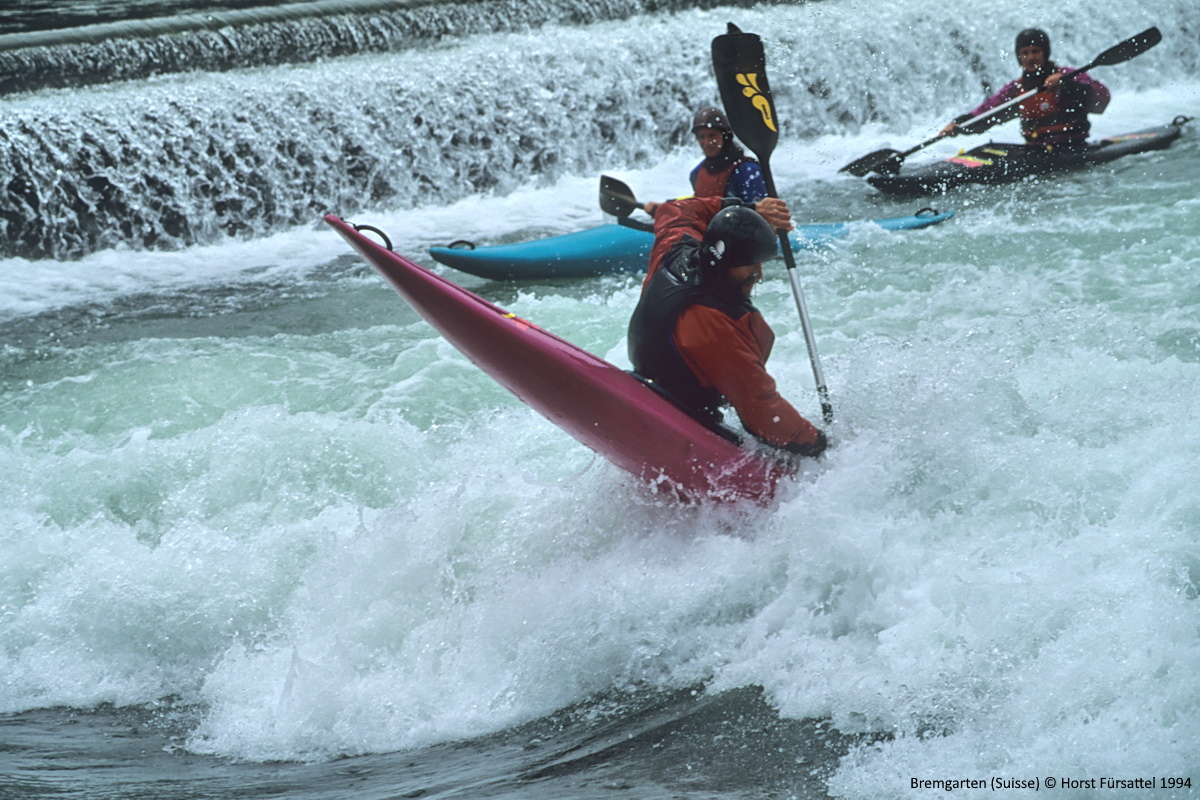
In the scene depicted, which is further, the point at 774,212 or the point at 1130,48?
the point at 1130,48

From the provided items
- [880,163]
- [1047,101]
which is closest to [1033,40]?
[1047,101]

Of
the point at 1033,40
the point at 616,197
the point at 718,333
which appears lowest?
the point at 718,333

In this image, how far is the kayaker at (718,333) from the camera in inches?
108

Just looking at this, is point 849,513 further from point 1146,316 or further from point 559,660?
point 1146,316

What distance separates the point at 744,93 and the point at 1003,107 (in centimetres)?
435

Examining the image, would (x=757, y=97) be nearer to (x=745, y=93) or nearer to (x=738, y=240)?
(x=745, y=93)

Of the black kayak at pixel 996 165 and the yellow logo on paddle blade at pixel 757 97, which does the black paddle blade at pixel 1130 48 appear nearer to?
the black kayak at pixel 996 165

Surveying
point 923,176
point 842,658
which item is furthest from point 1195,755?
point 923,176

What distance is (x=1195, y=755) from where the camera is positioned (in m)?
1.99

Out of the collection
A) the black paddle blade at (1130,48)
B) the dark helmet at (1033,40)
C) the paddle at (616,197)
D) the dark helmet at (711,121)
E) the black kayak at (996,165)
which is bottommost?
the black kayak at (996,165)

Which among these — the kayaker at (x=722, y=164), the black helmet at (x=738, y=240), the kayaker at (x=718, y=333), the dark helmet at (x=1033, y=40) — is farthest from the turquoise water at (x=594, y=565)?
the dark helmet at (x=1033, y=40)

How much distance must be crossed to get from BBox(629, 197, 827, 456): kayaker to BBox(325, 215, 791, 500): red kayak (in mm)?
91

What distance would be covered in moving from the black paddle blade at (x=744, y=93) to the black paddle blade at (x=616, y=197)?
1.56 m

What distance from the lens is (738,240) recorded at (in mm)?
2709
